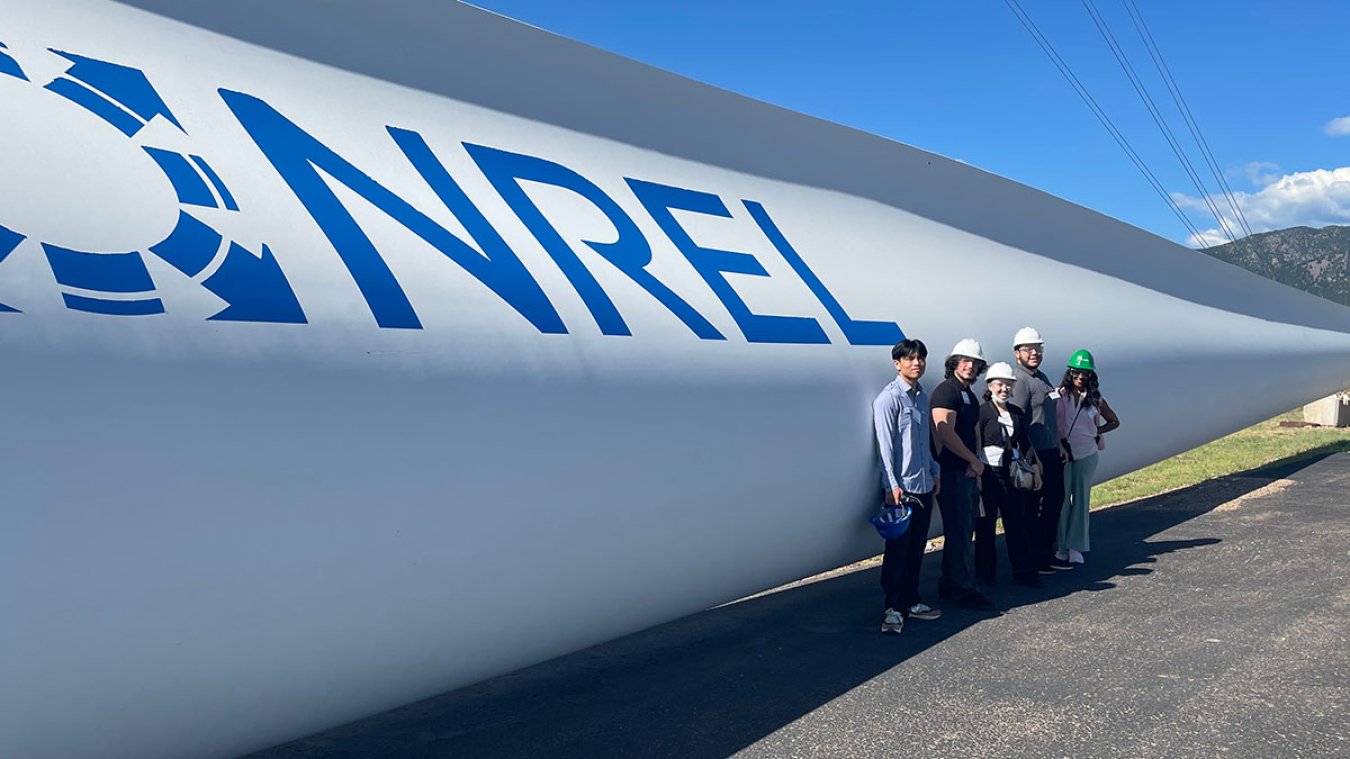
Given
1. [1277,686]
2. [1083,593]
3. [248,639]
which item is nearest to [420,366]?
[248,639]

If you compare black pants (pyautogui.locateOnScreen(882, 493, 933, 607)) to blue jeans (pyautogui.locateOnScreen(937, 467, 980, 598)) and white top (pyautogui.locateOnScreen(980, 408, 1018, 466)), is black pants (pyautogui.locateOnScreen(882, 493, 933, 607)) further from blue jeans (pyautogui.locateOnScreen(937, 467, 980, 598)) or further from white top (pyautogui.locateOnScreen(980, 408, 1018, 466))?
white top (pyautogui.locateOnScreen(980, 408, 1018, 466))

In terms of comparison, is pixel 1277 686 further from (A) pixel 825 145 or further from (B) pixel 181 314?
(B) pixel 181 314

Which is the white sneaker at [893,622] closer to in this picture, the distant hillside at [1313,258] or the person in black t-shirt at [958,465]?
the person in black t-shirt at [958,465]

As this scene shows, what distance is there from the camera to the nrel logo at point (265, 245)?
2.77 meters

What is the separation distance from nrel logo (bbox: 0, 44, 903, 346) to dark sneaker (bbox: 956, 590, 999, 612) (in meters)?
2.95

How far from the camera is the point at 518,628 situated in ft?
12.8

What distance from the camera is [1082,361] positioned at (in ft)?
24.8

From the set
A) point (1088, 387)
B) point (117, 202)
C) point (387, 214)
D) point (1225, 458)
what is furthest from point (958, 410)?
point (1225, 458)

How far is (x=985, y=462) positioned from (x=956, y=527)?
2.33 feet

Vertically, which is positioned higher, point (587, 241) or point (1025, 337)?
point (587, 241)

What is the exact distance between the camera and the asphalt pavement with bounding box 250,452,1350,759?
417 cm

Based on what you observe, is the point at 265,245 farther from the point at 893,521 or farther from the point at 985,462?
the point at 985,462

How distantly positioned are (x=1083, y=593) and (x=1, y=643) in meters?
6.27

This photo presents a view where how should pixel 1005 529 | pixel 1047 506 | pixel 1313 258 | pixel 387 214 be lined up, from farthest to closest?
pixel 1313 258 < pixel 1047 506 < pixel 1005 529 < pixel 387 214
